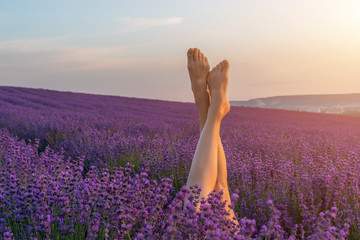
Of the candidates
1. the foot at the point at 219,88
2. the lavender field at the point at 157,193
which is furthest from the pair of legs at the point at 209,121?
the lavender field at the point at 157,193

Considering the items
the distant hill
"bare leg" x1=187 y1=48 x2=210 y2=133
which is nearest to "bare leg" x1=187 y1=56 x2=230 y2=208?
"bare leg" x1=187 y1=48 x2=210 y2=133

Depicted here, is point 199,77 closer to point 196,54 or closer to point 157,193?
point 196,54

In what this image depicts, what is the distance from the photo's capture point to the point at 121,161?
392 cm

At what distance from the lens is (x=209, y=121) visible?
2373 millimetres

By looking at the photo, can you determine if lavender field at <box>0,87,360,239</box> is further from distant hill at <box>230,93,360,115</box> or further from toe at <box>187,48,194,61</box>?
distant hill at <box>230,93,360,115</box>

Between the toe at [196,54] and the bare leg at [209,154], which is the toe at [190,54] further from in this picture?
the bare leg at [209,154]

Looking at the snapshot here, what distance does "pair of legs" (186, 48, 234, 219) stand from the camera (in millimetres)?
2102

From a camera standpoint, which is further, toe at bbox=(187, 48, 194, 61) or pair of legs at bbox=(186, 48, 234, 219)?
toe at bbox=(187, 48, 194, 61)

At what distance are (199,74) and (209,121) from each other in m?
0.74

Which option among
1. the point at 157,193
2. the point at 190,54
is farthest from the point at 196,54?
the point at 157,193

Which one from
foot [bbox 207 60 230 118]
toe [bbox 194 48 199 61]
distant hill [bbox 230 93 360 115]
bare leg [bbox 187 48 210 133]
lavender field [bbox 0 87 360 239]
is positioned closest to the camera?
lavender field [bbox 0 87 360 239]

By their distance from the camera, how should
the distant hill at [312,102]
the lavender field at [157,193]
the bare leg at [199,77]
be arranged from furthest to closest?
the distant hill at [312,102] < the bare leg at [199,77] < the lavender field at [157,193]

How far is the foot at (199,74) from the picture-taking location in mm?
2811

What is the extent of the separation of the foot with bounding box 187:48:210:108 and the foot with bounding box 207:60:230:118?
0.29 ft
